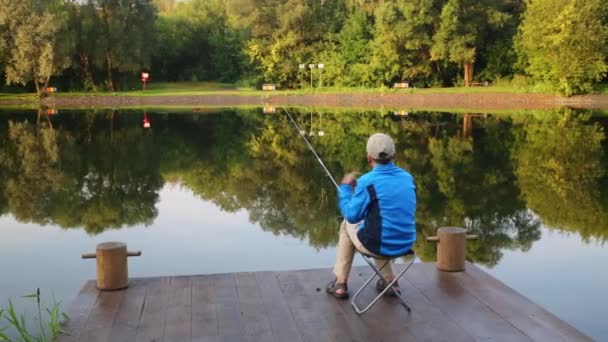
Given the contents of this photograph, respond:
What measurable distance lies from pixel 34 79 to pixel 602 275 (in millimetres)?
40553

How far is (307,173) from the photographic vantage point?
12.9 m

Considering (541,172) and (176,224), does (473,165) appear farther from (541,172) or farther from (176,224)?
(176,224)

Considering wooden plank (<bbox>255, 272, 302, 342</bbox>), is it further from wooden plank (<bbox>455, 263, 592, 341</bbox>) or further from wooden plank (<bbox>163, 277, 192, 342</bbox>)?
wooden plank (<bbox>455, 263, 592, 341</bbox>)

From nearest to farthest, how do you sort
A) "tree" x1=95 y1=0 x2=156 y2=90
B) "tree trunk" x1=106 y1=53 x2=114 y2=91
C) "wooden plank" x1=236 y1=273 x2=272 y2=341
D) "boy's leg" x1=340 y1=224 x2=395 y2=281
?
"wooden plank" x1=236 y1=273 x2=272 y2=341 → "boy's leg" x1=340 y1=224 x2=395 y2=281 → "tree" x1=95 y1=0 x2=156 y2=90 → "tree trunk" x1=106 y1=53 x2=114 y2=91

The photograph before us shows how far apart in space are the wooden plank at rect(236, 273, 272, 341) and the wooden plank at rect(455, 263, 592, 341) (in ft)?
5.22

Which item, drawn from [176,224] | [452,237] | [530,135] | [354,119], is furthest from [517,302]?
[354,119]

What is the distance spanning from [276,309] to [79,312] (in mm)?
1357

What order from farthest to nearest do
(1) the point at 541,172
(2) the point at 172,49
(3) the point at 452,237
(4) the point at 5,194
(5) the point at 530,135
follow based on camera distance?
(2) the point at 172,49
(5) the point at 530,135
(1) the point at 541,172
(4) the point at 5,194
(3) the point at 452,237

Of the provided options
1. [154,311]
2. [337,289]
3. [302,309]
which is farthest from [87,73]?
[302,309]

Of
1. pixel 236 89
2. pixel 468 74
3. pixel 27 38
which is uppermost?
pixel 27 38

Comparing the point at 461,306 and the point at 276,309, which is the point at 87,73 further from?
the point at 461,306

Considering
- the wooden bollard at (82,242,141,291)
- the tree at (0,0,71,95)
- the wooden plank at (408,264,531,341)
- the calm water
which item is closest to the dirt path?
the tree at (0,0,71,95)

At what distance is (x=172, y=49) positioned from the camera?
2000 inches

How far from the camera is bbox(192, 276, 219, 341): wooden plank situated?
3895 mm
